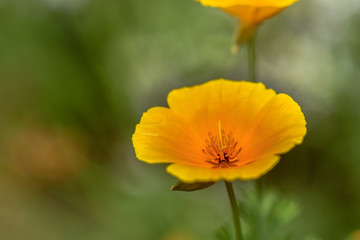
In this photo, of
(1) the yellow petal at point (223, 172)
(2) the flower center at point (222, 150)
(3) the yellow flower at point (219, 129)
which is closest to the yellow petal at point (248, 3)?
(3) the yellow flower at point (219, 129)

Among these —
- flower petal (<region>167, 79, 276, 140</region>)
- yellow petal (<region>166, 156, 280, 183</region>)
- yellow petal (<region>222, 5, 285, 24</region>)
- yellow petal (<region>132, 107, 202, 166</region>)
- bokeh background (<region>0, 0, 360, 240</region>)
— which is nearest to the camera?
yellow petal (<region>166, 156, 280, 183</region>)

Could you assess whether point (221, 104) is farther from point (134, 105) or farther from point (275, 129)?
point (134, 105)

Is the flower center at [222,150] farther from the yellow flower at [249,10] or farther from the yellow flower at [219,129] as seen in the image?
the yellow flower at [249,10]

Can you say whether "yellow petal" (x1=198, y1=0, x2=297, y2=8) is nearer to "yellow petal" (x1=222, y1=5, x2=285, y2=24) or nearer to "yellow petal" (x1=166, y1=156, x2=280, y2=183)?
"yellow petal" (x1=222, y1=5, x2=285, y2=24)

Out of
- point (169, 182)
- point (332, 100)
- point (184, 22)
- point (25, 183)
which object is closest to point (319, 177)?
point (332, 100)

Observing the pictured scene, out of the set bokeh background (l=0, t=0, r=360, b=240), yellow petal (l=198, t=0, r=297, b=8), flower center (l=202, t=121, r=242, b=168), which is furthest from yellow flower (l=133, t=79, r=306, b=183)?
bokeh background (l=0, t=0, r=360, b=240)

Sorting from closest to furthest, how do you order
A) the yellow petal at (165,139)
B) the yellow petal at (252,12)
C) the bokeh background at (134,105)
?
the yellow petal at (165,139)
the yellow petal at (252,12)
the bokeh background at (134,105)
